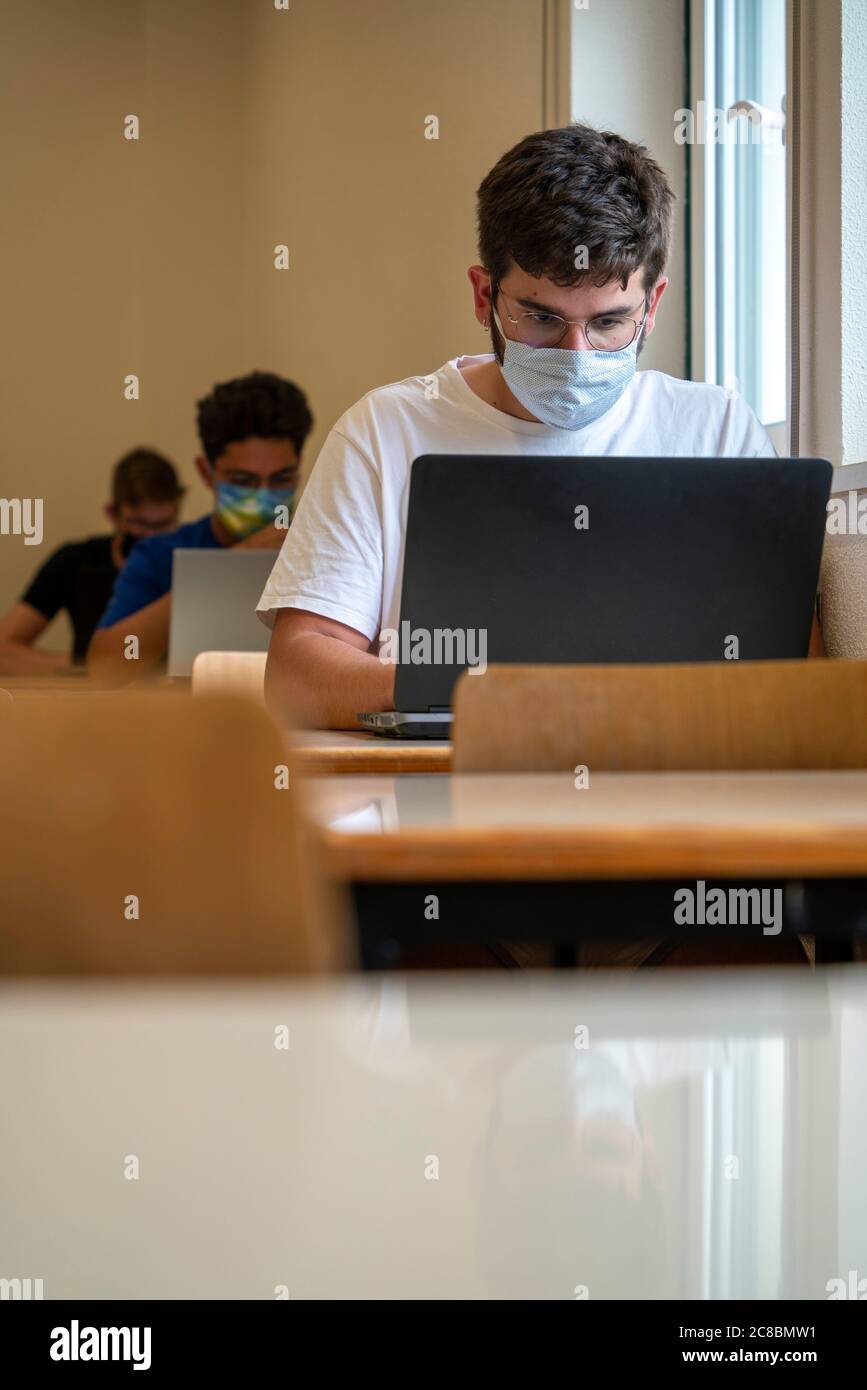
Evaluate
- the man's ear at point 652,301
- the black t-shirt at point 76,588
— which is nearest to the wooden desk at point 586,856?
the man's ear at point 652,301

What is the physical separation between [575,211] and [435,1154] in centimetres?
157

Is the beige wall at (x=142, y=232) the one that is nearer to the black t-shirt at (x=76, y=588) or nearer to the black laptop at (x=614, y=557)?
the black t-shirt at (x=76, y=588)

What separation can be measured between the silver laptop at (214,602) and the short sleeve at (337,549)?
2.39ft

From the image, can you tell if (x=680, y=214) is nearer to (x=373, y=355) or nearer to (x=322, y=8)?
(x=373, y=355)

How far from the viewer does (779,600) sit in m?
1.35

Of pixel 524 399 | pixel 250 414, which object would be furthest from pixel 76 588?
pixel 524 399

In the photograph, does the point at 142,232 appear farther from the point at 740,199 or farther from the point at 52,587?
the point at 740,199

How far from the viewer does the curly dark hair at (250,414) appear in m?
3.35

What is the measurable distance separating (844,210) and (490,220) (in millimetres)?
666

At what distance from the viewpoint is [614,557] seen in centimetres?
134

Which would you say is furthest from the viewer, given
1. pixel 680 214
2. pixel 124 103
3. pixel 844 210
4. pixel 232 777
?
pixel 124 103

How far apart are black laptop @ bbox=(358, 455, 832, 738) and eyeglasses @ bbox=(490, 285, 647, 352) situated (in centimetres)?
49

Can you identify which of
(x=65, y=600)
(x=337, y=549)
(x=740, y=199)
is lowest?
(x=337, y=549)

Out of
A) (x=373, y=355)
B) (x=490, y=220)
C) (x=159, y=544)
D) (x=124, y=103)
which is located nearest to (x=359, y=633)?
(x=490, y=220)
